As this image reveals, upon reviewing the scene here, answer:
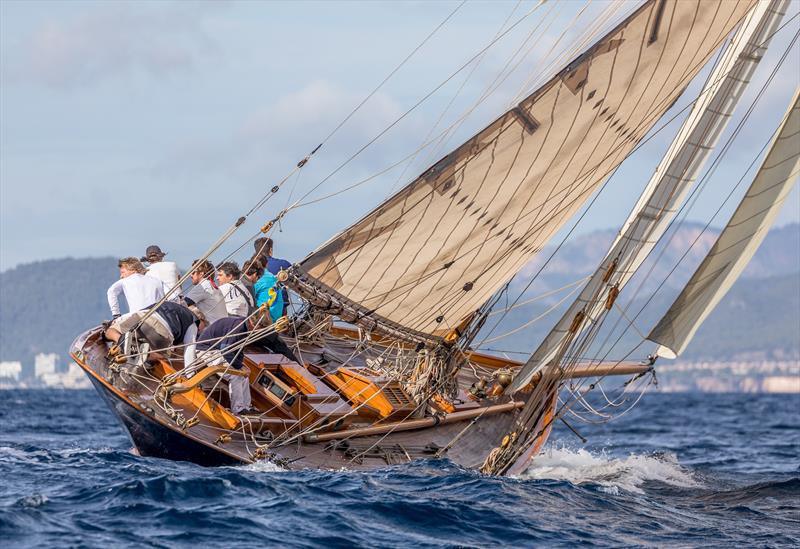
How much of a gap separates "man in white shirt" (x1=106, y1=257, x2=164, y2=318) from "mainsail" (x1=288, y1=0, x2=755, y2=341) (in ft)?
6.84

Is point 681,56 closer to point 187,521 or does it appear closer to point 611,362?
point 611,362

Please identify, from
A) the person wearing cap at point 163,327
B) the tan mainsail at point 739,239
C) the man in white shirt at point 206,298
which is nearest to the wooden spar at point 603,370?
the tan mainsail at point 739,239

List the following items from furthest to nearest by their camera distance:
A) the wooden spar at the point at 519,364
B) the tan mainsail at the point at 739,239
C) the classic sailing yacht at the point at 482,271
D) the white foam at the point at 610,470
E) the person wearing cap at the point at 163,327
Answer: the wooden spar at the point at 519,364, the white foam at the point at 610,470, the tan mainsail at the point at 739,239, the person wearing cap at the point at 163,327, the classic sailing yacht at the point at 482,271

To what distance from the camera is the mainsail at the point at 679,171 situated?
1808cm

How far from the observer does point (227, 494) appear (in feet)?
47.8

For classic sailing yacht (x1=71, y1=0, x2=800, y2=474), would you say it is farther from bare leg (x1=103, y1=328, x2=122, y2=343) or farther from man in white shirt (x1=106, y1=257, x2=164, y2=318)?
man in white shirt (x1=106, y1=257, x2=164, y2=318)

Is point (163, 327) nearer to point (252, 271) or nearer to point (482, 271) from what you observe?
point (252, 271)

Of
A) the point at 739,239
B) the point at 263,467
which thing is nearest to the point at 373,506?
the point at 263,467

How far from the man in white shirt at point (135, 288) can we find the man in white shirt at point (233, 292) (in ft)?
2.79

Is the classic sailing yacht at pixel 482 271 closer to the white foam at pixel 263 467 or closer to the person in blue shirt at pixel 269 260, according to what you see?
the white foam at pixel 263 467

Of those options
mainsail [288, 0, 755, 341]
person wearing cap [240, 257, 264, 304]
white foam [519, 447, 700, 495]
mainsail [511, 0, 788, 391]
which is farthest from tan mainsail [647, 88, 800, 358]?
person wearing cap [240, 257, 264, 304]

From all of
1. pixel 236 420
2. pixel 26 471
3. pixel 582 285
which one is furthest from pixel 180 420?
pixel 582 285

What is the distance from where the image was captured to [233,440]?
16.8 metres

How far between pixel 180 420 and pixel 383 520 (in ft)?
11.0
